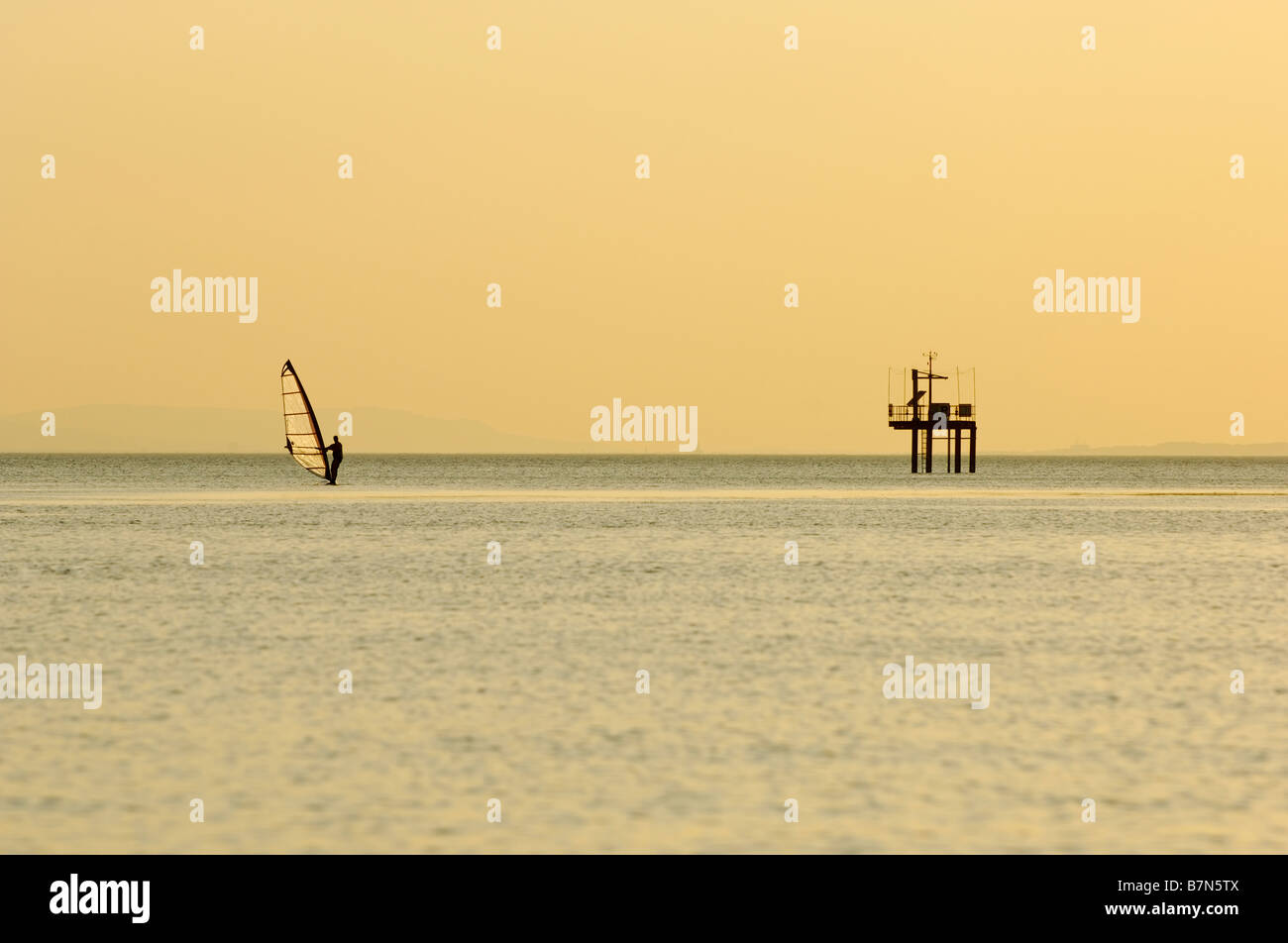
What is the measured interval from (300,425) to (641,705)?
279 ft

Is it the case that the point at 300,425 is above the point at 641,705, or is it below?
above

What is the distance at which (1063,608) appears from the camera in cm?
2789

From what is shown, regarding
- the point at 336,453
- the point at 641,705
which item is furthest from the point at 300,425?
the point at 641,705

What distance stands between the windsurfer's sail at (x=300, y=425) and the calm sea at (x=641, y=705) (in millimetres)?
52106

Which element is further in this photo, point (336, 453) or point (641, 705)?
point (336, 453)

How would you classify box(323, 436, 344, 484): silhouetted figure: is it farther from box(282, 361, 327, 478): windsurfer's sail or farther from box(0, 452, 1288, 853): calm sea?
box(0, 452, 1288, 853): calm sea

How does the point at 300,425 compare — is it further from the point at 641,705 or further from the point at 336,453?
the point at 641,705

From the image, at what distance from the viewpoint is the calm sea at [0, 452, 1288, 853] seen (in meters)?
11.5

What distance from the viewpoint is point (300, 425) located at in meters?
98.4

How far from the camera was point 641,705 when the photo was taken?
16.9 meters

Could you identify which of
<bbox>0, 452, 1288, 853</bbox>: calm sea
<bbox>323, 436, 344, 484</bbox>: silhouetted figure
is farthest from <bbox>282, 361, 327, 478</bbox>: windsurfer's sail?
<bbox>0, 452, 1288, 853</bbox>: calm sea

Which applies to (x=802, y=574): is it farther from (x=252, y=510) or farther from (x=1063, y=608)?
(x=252, y=510)

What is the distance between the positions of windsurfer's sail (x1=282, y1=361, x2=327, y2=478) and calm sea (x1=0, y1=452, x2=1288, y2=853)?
52106 mm
